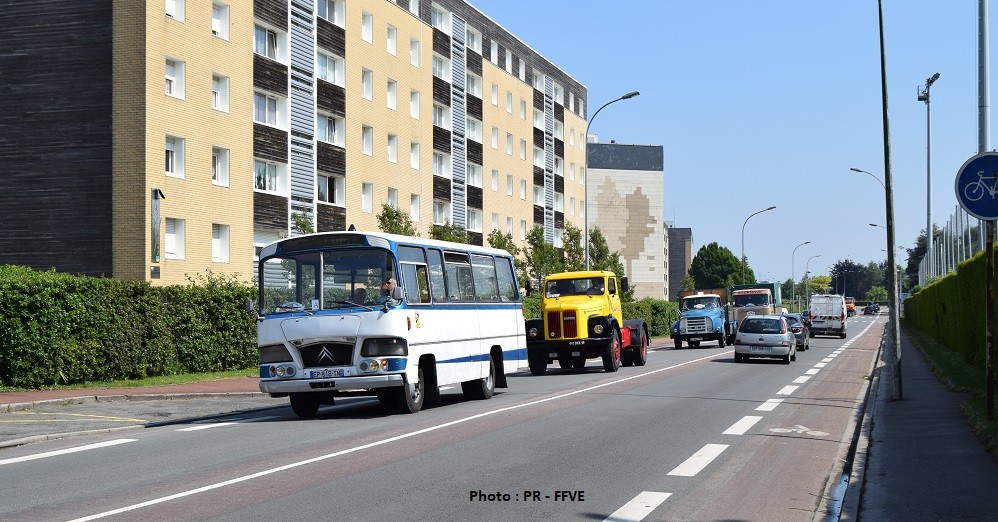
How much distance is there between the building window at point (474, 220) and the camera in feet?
210

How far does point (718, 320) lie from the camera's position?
46500 millimetres

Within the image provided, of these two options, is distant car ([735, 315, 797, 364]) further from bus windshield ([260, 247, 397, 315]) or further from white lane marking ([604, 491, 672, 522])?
white lane marking ([604, 491, 672, 522])

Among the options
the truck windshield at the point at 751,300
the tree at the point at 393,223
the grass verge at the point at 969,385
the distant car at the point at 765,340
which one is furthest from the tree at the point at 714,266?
the distant car at the point at 765,340

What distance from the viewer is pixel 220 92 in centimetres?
3919

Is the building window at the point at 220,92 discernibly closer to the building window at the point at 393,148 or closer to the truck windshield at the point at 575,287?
the building window at the point at 393,148

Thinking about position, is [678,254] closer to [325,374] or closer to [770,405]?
[770,405]

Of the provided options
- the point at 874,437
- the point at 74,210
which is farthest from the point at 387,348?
the point at 74,210

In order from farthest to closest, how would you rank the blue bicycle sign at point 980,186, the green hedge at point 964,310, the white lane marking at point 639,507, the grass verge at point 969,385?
1. the green hedge at point 964,310
2. the blue bicycle sign at point 980,186
3. the grass verge at point 969,385
4. the white lane marking at point 639,507

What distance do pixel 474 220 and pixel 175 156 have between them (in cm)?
2971

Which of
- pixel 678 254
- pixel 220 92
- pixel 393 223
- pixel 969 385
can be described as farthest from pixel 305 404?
pixel 678 254

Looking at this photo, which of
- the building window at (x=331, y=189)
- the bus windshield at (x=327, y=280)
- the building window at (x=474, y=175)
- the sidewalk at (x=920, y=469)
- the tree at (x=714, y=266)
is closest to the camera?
the sidewalk at (x=920, y=469)

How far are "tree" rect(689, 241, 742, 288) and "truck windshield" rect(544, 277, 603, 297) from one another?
12738 centimetres

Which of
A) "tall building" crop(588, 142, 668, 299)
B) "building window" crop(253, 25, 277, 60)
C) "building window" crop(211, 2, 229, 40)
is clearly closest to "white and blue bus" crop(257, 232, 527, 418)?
"building window" crop(211, 2, 229, 40)

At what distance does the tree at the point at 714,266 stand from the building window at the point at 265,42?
118 meters
